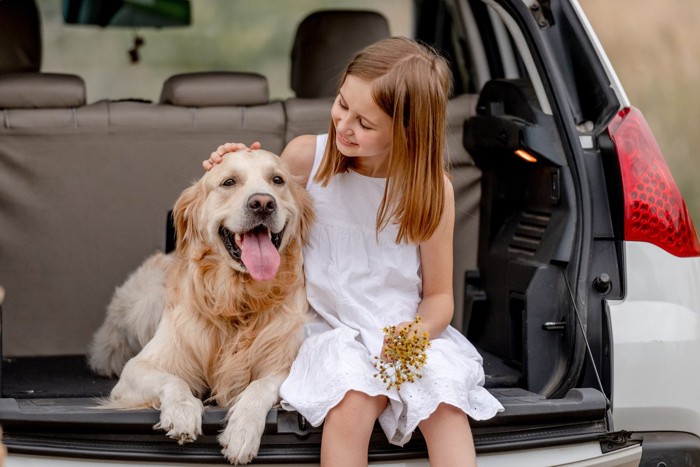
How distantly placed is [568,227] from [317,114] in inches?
53.4

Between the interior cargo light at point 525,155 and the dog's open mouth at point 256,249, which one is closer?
the dog's open mouth at point 256,249

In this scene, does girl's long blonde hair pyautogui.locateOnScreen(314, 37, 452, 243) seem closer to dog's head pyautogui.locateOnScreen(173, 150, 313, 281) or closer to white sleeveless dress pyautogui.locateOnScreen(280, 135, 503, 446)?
white sleeveless dress pyautogui.locateOnScreen(280, 135, 503, 446)

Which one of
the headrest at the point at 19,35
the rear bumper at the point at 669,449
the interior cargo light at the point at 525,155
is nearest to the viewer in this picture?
the rear bumper at the point at 669,449

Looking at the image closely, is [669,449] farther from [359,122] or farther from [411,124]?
[359,122]

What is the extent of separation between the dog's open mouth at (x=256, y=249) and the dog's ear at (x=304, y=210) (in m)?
0.11

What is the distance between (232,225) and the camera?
3164 mm

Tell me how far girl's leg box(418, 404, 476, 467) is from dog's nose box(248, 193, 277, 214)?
750 mm

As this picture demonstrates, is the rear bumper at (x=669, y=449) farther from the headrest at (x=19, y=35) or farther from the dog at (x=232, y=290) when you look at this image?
the headrest at (x=19, y=35)

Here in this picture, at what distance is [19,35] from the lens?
182 inches

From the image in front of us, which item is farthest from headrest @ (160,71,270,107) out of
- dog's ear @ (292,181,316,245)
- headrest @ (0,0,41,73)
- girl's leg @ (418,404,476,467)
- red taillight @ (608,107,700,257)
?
girl's leg @ (418,404,476,467)

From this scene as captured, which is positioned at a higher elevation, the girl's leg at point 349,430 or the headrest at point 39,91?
the headrest at point 39,91

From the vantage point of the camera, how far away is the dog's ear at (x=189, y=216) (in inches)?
131

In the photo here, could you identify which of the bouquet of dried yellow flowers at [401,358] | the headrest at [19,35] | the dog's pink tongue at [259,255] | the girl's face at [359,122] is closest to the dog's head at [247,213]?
the dog's pink tongue at [259,255]

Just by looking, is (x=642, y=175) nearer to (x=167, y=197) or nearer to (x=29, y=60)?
Result: (x=167, y=197)
